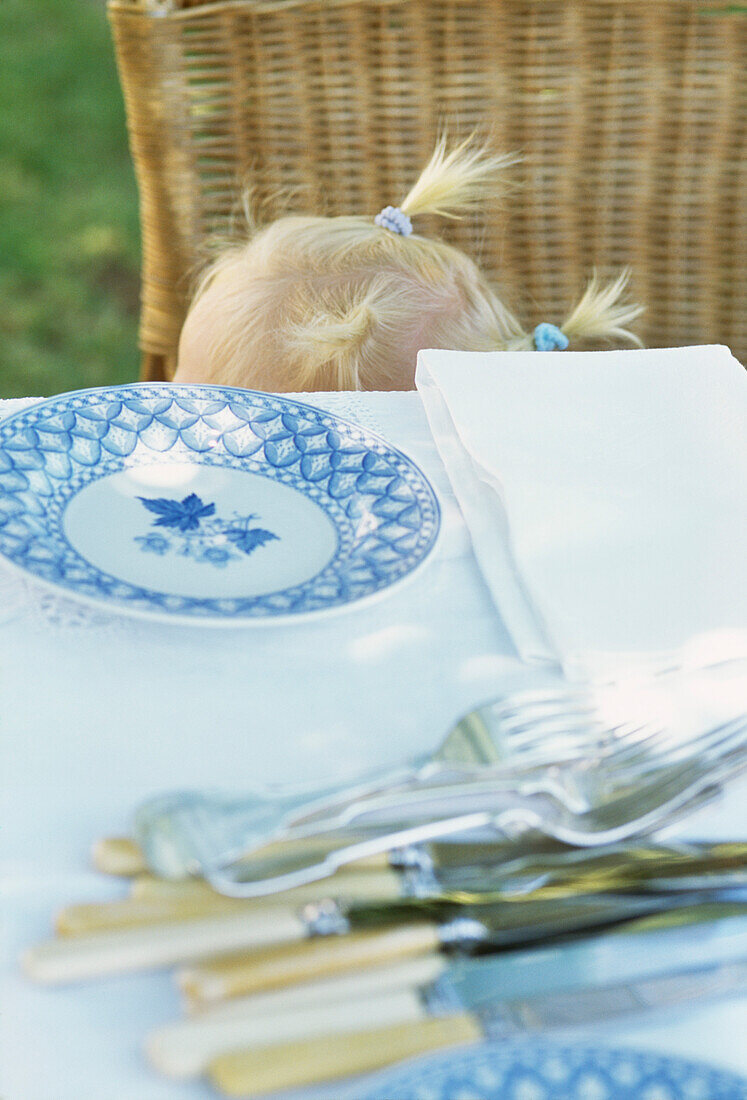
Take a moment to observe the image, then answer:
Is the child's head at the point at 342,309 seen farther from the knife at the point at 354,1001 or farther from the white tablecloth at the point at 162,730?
the knife at the point at 354,1001

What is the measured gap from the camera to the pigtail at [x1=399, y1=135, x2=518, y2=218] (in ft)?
5.14

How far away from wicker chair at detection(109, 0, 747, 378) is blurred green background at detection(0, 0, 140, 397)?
27.1 inches

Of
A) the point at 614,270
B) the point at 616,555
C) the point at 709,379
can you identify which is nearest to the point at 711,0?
the point at 614,270

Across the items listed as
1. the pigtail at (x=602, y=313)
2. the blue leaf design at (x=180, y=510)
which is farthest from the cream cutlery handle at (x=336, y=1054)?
the pigtail at (x=602, y=313)

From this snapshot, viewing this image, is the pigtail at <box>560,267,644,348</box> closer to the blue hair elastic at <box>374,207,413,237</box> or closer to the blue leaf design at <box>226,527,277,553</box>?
the blue hair elastic at <box>374,207,413,237</box>

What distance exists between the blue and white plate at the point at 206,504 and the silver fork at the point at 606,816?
0.53 ft

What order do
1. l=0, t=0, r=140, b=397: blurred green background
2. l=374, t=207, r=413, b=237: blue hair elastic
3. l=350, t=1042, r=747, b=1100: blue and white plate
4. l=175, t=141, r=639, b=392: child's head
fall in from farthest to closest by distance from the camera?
l=0, t=0, r=140, b=397: blurred green background → l=374, t=207, r=413, b=237: blue hair elastic → l=175, t=141, r=639, b=392: child's head → l=350, t=1042, r=747, b=1100: blue and white plate

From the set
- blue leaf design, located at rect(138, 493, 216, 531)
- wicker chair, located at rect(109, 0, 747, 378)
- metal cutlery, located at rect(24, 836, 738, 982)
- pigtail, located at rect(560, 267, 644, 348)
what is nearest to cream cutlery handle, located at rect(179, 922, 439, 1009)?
metal cutlery, located at rect(24, 836, 738, 982)

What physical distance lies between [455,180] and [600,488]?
100cm

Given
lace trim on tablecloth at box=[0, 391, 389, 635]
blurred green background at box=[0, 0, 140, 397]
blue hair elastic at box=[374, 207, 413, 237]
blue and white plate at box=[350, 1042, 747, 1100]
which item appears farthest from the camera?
blurred green background at box=[0, 0, 140, 397]

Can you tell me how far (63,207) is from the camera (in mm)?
2668

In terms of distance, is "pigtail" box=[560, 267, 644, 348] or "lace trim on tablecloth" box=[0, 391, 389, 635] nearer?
"lace trim on tablecloth" box=[0, 391, 389, 635]

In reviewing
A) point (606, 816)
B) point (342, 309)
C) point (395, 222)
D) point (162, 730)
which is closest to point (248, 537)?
point (162, 730)

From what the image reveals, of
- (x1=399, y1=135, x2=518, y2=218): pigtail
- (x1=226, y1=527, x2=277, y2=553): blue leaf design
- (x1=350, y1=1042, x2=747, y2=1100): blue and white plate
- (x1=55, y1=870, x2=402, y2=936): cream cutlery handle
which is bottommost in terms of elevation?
(x1=350, y1=1042, x2=747, y2=1100): blue and white plate
